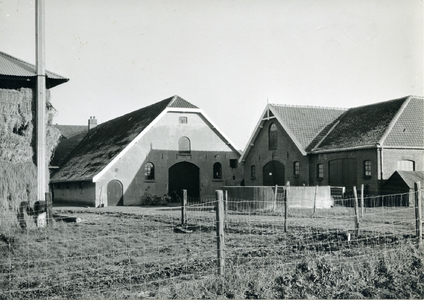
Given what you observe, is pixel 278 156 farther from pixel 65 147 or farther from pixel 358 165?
pixel 65 147

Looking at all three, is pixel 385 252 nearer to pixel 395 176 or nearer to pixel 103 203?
pixel 395 176

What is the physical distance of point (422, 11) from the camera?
9.23m

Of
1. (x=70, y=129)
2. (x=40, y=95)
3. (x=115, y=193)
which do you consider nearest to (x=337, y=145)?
(x=115, y=193)

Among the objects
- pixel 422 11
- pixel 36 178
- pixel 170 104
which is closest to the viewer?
pixel 422 11

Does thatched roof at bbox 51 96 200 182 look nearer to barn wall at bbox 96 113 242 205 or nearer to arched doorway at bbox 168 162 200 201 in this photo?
barn wall at bbox 96 113 242 205

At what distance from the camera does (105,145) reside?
33.9 meters

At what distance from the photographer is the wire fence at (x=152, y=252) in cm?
707

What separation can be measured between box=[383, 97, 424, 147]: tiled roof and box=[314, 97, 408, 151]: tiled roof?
408mm

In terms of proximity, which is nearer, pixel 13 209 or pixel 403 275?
pixel 403 275

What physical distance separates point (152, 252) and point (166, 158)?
22.0m

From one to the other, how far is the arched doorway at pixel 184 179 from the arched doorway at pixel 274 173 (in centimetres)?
488

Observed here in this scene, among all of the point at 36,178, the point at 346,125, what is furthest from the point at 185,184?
the point at 36,178

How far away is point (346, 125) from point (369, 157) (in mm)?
4827

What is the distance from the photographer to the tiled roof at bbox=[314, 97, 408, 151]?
24.9 metres
